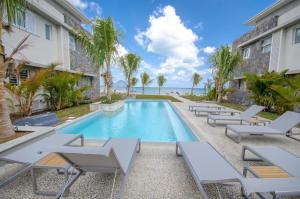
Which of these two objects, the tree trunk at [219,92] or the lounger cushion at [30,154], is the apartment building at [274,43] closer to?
the tree trunk at [219,92]

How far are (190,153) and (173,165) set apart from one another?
61 centimetres

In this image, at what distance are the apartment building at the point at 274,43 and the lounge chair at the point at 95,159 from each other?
1354cm

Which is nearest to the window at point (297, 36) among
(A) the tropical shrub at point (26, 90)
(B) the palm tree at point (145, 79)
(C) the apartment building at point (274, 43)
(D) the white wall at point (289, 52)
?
(C) the apartment building at point (274, 43)

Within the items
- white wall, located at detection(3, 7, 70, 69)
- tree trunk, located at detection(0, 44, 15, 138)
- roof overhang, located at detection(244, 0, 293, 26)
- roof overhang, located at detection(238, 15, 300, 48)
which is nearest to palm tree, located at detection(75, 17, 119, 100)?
white wall, located at detection(3, 7, 70, 69)

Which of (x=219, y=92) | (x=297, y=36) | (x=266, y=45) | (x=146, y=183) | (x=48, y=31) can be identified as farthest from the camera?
(x=219, y=92)

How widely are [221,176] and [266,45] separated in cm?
1749

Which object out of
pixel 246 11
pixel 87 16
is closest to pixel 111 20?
pixel 87 16

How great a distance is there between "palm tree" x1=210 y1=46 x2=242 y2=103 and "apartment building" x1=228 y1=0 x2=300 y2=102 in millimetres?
2218

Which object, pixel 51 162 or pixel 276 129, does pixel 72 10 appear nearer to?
pixel 51 162

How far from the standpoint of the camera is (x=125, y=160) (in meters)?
3.06

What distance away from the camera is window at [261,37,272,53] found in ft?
49.2

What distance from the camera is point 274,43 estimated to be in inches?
545

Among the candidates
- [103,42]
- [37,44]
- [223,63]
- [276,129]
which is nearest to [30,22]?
[37,44]

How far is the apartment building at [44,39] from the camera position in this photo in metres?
9.16
